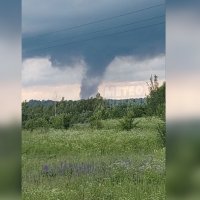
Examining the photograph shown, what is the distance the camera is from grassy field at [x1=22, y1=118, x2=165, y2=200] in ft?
12.2

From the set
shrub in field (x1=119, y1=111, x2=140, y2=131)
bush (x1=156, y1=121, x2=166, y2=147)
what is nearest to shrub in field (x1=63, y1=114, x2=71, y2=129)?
shrub in field (x1=119, y1=111, x2=140, y2=131)

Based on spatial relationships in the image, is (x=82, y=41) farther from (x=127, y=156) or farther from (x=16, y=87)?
(x=127, y=156)

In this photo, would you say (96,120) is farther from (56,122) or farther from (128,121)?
(56,122)

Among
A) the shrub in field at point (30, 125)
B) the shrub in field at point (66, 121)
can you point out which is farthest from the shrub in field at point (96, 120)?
the shrub in field at point (30, 125)

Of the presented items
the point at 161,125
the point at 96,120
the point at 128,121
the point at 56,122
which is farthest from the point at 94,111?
the point at 161,125

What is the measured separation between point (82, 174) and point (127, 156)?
50cm

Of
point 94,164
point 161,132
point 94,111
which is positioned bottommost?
point 94,164

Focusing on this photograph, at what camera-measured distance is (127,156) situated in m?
3.87

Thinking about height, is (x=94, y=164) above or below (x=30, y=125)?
below

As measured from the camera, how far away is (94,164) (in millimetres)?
4023

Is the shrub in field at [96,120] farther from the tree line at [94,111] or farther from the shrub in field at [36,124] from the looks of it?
the shrub in field at [36,124]

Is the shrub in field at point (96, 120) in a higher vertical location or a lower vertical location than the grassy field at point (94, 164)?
higher

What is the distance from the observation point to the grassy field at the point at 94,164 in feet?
12.2

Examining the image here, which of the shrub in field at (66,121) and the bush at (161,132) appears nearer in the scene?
the bush at (161,132)
